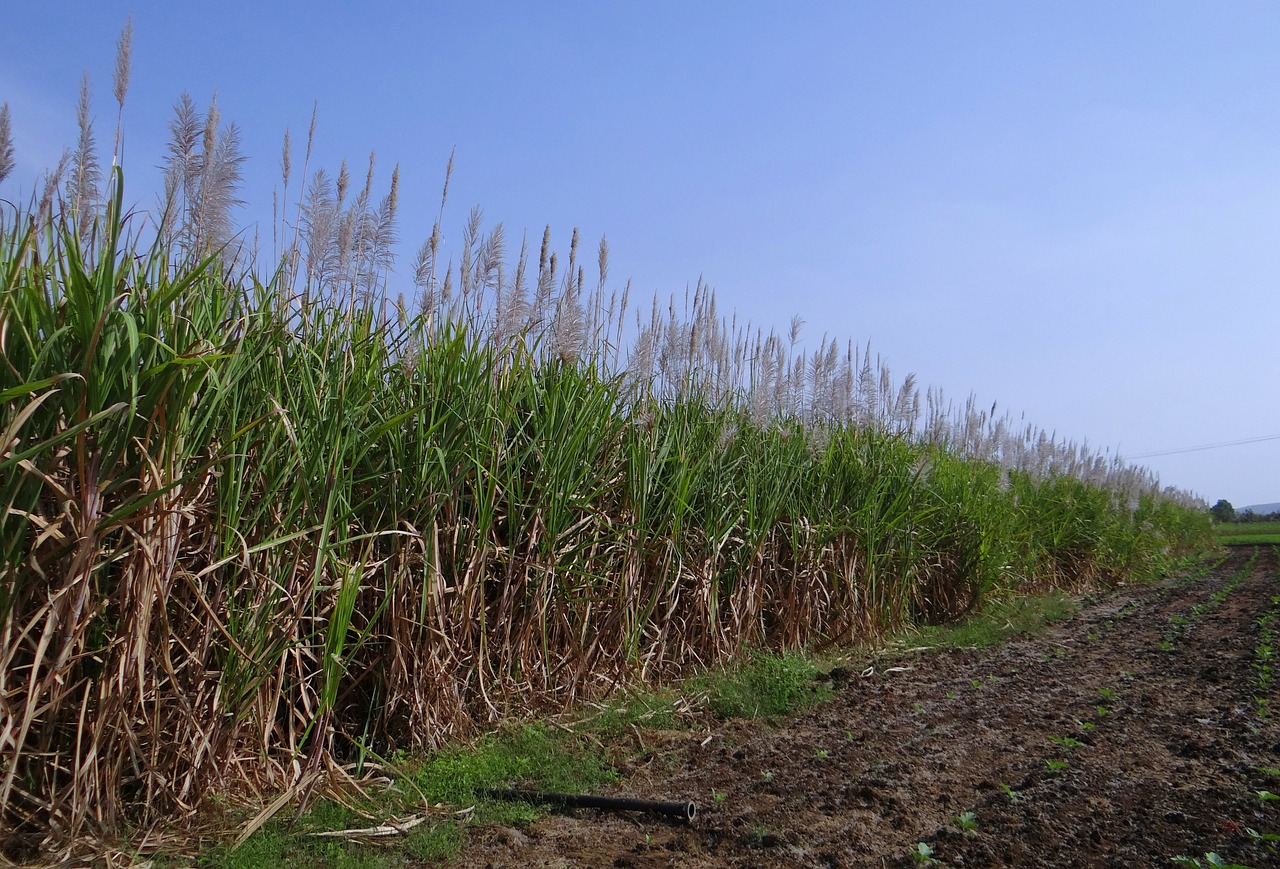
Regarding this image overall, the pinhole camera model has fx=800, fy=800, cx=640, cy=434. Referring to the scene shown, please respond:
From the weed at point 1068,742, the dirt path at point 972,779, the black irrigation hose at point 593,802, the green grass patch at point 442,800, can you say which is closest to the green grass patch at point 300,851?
the green grass patch at point 442,800

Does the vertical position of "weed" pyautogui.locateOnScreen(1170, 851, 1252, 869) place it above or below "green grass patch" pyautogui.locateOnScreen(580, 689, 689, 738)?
below

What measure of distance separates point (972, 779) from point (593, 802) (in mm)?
1371

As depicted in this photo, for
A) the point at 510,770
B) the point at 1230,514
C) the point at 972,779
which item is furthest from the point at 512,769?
the point at 1230,514

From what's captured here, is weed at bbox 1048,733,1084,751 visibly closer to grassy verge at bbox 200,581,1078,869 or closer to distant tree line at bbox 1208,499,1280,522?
grassy verge at bbox 200,581,1078,869

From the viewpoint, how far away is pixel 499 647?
3549 millimetres

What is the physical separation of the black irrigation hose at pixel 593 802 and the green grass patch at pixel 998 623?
12.0ft

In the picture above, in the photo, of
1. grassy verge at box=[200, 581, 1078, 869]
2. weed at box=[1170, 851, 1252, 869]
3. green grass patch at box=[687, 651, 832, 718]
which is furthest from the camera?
green grass patch at box=[687, 651, 832, 718]

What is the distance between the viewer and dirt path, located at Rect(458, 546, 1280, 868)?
2311mm

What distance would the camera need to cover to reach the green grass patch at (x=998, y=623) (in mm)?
6012

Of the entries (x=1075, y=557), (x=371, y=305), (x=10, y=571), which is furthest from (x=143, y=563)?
(x=1075, y=557)

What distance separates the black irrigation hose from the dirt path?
4 centimetres

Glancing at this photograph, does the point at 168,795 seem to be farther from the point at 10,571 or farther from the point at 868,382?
the point at 868,382

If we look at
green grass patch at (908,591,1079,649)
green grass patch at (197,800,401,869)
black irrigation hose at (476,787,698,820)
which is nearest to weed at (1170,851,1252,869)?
black irrigation hose at (476,787,698,820)

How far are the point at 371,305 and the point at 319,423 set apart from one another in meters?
0.86
